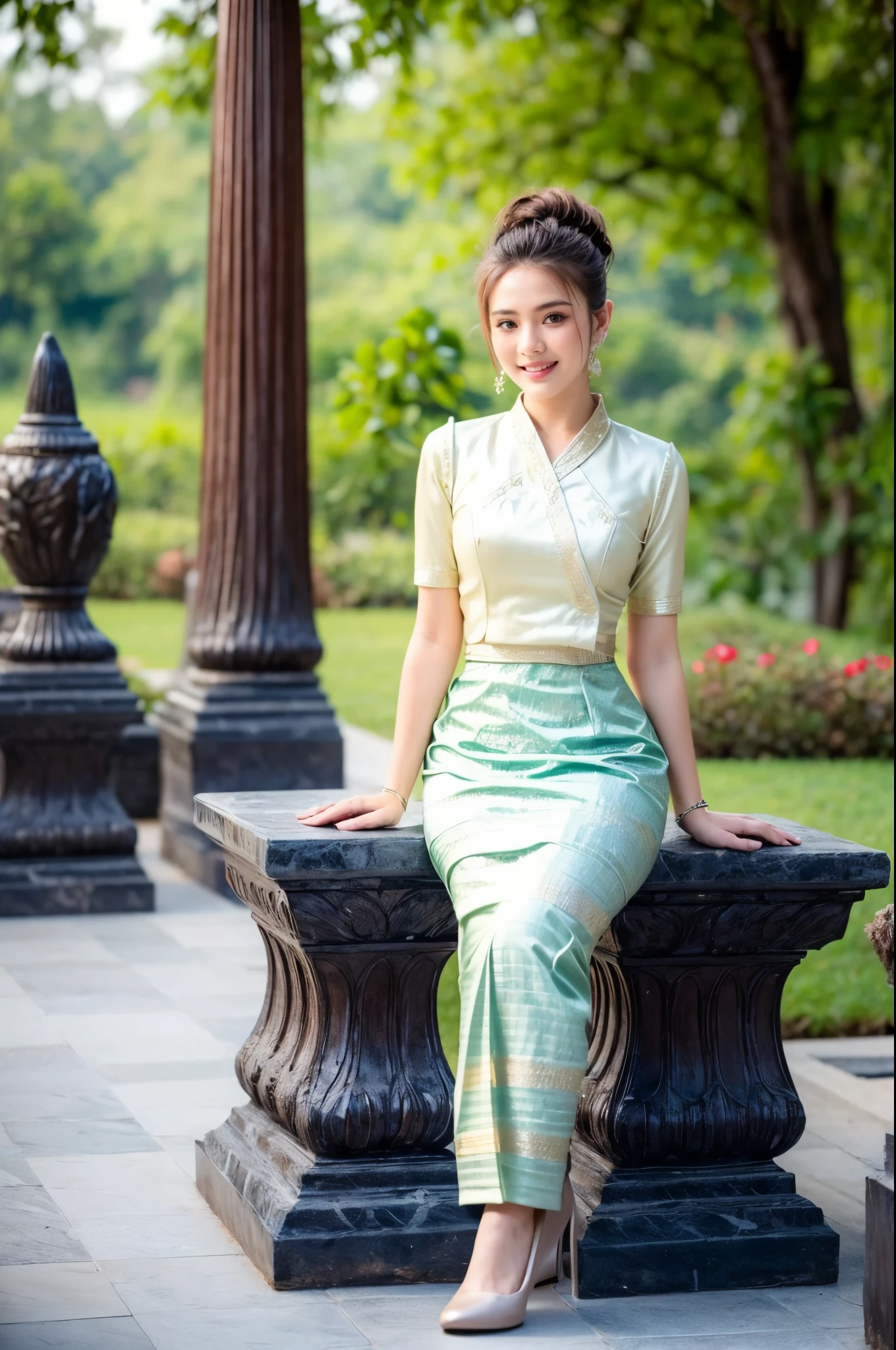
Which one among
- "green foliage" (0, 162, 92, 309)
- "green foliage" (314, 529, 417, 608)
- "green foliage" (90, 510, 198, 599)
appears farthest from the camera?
"green foliage" (0, 162, 92, 309)

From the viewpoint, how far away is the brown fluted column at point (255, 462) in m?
6.44

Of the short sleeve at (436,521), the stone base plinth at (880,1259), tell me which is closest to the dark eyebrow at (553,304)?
the short sleeve at (436,521)

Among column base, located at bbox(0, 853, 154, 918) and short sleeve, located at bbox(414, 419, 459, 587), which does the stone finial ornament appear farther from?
short sleeve, located at bbox(414, 419, 459, 587)

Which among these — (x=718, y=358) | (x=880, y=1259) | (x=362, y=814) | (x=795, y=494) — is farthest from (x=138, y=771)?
(x=718, y=358)

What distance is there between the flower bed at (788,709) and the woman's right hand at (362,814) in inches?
261

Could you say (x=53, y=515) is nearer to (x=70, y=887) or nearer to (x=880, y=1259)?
(x=70, y=887)

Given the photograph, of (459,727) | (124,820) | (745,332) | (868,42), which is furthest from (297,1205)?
(745,332)

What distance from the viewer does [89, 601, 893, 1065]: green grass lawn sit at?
5.28 m

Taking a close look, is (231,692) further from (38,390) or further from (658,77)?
(658,77)

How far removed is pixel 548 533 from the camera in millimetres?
3102

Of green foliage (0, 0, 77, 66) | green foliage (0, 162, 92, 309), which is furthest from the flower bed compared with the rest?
green foliage (0, 162, 92, 309)

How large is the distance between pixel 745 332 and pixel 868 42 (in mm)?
21460

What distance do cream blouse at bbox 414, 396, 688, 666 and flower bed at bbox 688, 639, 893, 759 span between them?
6.54 meters

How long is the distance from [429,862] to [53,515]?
3482 millimetres
